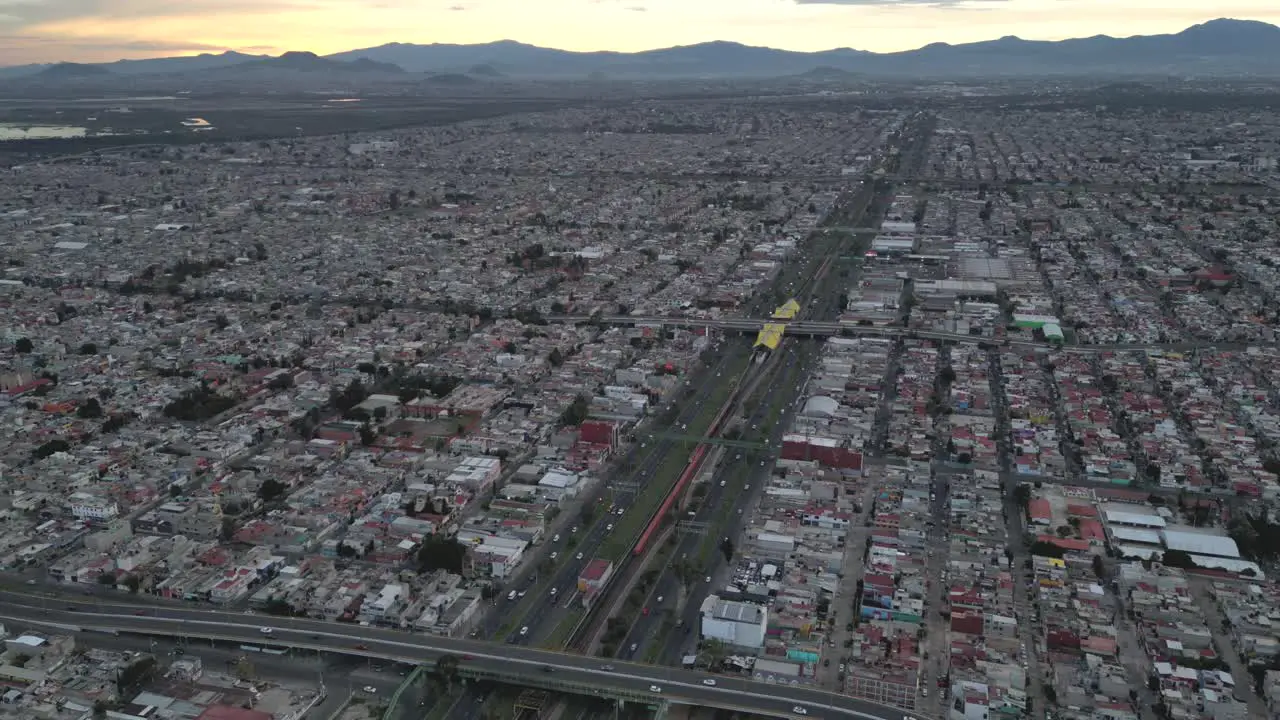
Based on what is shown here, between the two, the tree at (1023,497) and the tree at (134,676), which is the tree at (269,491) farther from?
the tree at (1023,497)

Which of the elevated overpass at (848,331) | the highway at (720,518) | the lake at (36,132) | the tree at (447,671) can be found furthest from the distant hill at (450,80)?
the tree at (447,671)

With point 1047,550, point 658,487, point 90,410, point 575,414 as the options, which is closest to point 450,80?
point 90,410

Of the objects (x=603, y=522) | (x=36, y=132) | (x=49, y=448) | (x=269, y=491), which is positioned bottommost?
(x=603, y=522)

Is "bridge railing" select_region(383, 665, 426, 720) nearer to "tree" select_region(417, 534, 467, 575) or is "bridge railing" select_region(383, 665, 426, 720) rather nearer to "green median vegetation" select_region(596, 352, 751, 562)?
"tree" select_region(417, 534, 467, 575)

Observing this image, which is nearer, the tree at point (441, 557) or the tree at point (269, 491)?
the tree at point (441, 557)

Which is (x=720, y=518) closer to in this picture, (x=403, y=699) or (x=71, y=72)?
(x=403, y=699)

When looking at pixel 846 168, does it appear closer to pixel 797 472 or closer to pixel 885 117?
pixel 885 117

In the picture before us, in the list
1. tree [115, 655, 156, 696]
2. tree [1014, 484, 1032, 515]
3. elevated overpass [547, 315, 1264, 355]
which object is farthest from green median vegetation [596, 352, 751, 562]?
tree [115, 655, 156, 696]

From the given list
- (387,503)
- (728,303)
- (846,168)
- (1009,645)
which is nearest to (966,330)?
(728,303)
